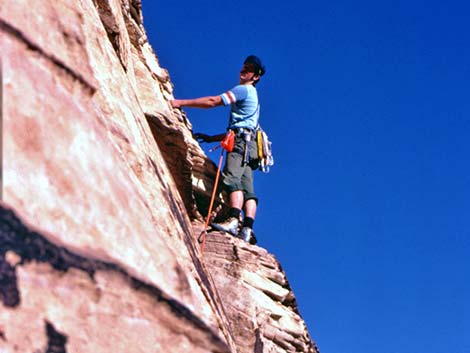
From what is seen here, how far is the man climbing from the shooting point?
11.6 metres

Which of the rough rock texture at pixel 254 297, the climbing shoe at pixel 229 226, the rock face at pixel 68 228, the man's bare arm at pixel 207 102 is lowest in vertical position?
the rock face at pixel 68 228

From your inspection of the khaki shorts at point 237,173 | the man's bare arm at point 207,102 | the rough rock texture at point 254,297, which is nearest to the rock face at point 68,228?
the rough rock texture at point 254,297

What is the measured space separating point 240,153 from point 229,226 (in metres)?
1.57

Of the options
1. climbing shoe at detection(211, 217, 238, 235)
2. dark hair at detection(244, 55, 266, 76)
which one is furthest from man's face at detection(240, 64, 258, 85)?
climbing shoe at detection(211, 217, 238, 235)

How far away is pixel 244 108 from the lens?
1209cm

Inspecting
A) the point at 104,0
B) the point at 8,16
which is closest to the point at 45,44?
the point at 8,16

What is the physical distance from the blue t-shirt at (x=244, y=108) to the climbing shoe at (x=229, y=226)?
202cm

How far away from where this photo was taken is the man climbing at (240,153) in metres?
11.6

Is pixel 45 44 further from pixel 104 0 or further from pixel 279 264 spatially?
pixel 279 264

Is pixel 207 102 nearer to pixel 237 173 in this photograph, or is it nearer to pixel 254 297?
pixel 237 173

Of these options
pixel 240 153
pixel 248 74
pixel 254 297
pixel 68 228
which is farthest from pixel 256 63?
pixel 68 228

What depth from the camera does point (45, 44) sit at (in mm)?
3498

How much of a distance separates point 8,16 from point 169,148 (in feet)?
26.2

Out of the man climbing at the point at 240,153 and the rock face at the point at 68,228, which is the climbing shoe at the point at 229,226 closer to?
the man climbing at the point at 240,153
